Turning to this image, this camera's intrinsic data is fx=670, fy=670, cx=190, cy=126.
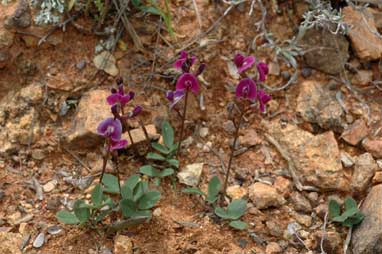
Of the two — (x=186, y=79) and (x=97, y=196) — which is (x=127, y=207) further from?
(x=186, y=79)

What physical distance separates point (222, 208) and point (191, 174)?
0.72 feet

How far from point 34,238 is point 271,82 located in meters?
1.41

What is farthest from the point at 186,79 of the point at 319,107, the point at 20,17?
the point at 20,17

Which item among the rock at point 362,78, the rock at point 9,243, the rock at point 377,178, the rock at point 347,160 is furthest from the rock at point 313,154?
the rock at point 9,243

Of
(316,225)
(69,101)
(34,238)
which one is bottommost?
(316,225)

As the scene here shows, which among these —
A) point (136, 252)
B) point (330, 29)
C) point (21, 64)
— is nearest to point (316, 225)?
point (136, 252)

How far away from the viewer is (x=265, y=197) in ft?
9.80

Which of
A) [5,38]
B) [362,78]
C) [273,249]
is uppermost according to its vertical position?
[5,38]

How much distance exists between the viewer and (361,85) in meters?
3.46

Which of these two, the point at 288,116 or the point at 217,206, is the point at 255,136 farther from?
the point at 217,206

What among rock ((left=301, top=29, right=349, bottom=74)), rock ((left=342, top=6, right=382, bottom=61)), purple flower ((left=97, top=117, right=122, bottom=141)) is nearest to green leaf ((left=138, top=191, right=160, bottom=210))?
purple flower ((left=97, top=117, right=122, bottom=141))

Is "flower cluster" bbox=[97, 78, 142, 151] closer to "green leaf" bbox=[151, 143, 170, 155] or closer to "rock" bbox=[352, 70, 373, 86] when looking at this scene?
"green leaf" bbox=[151, 143, 170, 155]

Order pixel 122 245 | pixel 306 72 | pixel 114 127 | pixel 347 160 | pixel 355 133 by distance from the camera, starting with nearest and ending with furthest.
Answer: pixel 114 127, pixel 122 245, pixel 347 160, pixel 355 133, pixel 306 72

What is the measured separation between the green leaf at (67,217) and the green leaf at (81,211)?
2cm
